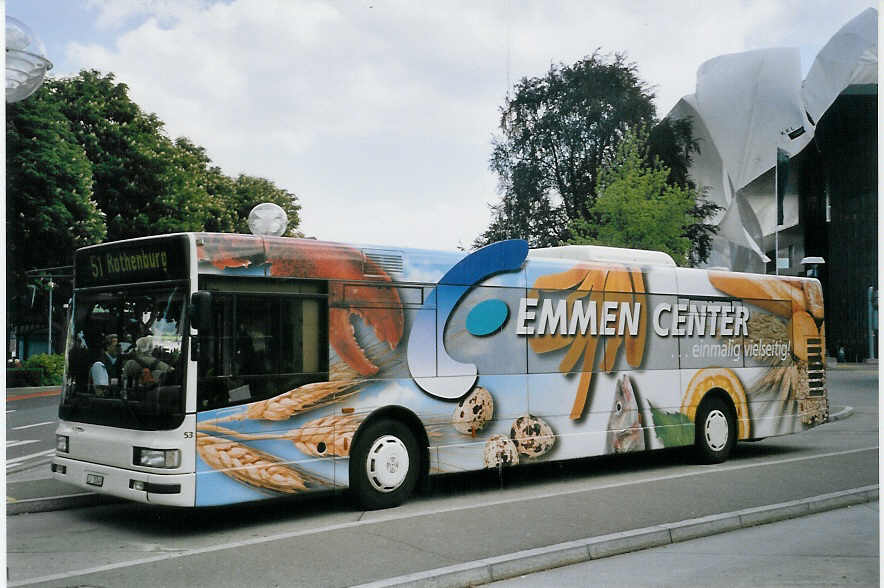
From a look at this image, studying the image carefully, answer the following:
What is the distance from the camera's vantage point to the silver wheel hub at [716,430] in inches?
510

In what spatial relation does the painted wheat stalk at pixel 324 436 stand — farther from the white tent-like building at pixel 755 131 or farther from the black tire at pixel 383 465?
the white tent-like building at pixel 755 131

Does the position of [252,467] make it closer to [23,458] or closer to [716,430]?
[716,430]

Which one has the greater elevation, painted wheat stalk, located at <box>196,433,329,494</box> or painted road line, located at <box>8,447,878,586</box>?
painted wheat stalk, located at <box>196,433,329,494</box>

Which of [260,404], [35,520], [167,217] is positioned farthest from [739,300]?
[167,217]

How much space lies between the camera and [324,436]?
894 centimetres

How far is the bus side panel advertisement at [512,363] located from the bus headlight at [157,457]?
212 millimetres

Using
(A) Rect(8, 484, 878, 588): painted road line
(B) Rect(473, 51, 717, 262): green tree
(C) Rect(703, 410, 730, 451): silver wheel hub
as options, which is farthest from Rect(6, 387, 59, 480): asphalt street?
(B) Rect(473, 51, 717, 262): green tree

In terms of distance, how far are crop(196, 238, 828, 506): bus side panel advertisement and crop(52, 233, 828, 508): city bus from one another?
22mm

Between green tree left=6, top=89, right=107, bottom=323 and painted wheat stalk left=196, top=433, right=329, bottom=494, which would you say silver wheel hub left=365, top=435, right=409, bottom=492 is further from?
green tree left=6, top=89, right=107, bottom=323

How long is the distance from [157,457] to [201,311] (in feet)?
4.41

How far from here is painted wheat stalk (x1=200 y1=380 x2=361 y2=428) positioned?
8.43 m

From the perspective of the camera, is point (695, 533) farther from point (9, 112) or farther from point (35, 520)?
point (9, 112)

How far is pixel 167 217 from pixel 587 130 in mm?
21237

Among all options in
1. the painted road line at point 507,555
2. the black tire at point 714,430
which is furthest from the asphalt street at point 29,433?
the black tire at point 714,430
